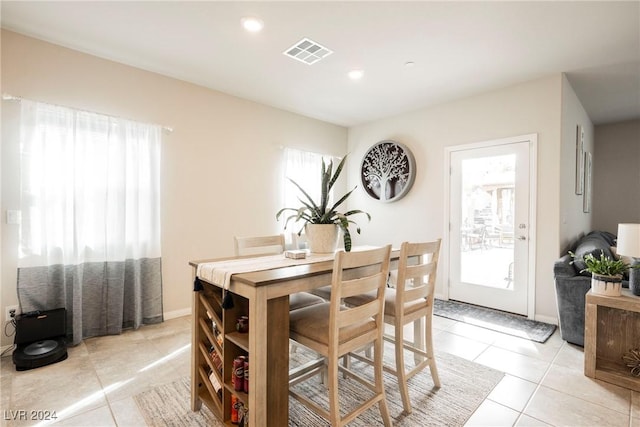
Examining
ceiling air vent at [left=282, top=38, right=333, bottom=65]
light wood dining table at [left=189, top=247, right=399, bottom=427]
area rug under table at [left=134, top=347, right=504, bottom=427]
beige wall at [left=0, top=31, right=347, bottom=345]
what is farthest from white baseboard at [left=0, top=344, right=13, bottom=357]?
ceiling air vent at [left=282, top=38, right=333, bottom=65]

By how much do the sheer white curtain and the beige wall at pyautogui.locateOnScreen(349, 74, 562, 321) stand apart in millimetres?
3090

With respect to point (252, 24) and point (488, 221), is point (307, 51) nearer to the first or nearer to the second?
point (252, 24)

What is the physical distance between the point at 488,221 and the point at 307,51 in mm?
2801

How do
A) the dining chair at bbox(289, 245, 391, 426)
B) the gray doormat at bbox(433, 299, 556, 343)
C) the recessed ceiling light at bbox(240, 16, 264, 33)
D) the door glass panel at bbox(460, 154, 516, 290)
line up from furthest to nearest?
1. the door glass panel at bbox(460, 154, 516, 290)
2. the gray doormat at bbox(433, 299, 556, 343)
3. the recessed ceiling light at bbox(240, 16, 264, 33)
4. the dining chair at bbox(289, 245, 391, 426)

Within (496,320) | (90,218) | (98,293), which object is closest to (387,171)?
(496,320)

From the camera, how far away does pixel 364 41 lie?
2547mm

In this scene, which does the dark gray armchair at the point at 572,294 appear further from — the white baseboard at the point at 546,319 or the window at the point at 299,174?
the window at the point at 299,174

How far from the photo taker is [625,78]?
3.29 meters

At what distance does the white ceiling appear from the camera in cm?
216

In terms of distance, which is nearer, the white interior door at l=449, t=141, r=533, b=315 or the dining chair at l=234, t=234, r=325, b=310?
the dining chair at l=234, t=234, r=325, b=310

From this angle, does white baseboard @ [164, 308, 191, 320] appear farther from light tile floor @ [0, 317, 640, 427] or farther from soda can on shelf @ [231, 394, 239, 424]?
soda can on shelf @ [231, 394, 239, 424]

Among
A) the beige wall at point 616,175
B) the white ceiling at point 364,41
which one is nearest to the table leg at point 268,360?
the white ceiling at point 364,41

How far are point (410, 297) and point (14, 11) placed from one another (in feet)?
11.3

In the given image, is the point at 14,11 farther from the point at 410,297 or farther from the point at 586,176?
the point at 586,176
